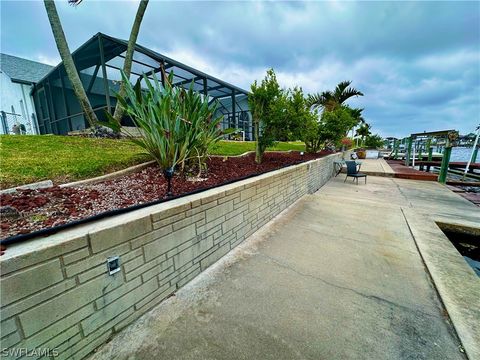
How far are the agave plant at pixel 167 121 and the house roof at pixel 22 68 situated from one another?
1722 cm

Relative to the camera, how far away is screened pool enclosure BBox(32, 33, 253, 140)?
29.9 feet

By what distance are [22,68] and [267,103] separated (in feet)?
65.0

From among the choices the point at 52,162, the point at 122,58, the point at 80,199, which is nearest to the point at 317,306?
the point at 80,199

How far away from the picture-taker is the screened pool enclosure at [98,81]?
912 cm

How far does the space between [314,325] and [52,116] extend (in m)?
18.4

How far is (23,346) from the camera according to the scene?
1.05m

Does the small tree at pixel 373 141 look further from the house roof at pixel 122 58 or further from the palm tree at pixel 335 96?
the house roof at pixel 122 58

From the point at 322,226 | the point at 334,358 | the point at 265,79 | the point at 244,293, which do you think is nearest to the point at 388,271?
the point at 322,226

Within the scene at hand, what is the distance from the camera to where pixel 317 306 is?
1827 millimetres

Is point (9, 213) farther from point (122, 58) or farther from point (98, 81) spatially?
point (98, 81)

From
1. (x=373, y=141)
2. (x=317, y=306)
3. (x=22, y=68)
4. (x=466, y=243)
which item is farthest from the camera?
(x=373, y=141)

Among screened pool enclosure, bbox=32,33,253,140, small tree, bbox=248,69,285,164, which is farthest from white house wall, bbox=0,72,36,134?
small tree, bbox=248,69,285,164

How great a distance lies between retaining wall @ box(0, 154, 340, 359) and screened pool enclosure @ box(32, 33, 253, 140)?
6.43 meters

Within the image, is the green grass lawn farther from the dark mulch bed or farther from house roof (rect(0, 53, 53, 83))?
house roof (rect(0, 53, 53, 83))
